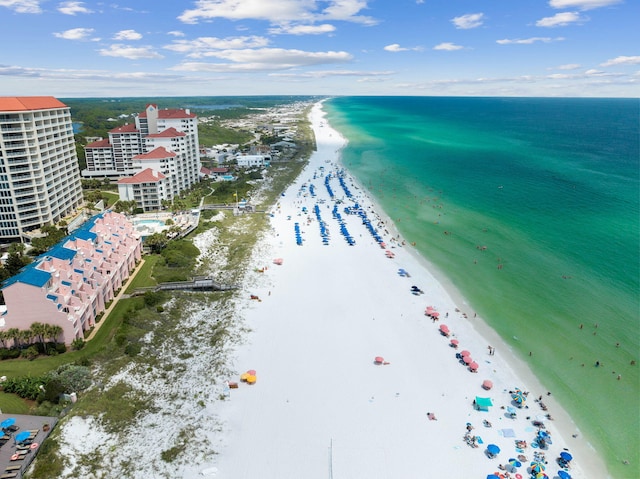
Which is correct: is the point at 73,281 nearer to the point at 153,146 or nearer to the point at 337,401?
the point at 337,401

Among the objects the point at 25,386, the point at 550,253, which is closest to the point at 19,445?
the point at 25,386

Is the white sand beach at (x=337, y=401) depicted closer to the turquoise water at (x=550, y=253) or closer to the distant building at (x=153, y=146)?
the turquoise water at (x=550, y=253)

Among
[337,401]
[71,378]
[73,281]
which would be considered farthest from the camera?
[73,281]

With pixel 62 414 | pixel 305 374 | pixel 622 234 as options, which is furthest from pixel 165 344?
pixel 622 234

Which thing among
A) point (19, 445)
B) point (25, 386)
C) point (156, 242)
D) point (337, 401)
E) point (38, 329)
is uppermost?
point (156, 242)

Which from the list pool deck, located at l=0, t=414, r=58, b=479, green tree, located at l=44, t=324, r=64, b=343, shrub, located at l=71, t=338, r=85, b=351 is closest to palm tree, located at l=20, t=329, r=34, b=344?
green tree, located at l=44, t=324, r=64, b=343

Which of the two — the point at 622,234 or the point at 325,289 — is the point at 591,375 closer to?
the point at 325,289

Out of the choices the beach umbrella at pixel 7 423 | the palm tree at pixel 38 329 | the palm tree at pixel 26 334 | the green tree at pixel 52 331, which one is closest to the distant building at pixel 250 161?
the green tree at pixel 52 331
